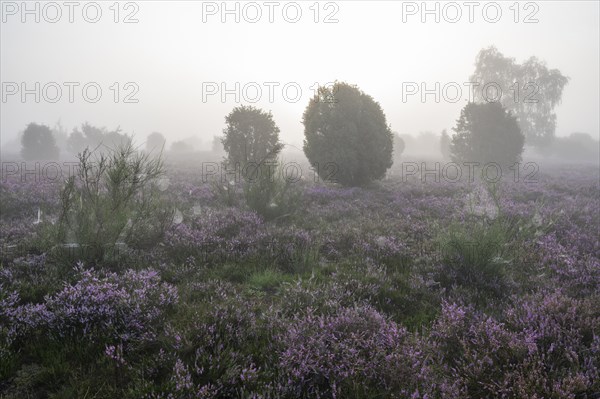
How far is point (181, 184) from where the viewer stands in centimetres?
1633

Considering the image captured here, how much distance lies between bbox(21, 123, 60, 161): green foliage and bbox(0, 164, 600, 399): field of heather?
1505 inches

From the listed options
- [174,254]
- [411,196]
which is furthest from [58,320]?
[411,196]

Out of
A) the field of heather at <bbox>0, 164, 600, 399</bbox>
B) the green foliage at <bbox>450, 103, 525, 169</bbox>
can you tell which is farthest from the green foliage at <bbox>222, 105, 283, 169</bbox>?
the green foliage at <bbox>450, 103, 525, 169</bbox>

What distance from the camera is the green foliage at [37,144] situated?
37906 millimetres

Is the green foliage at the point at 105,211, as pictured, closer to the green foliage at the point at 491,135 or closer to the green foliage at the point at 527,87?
the green foliage at the point at 491,135

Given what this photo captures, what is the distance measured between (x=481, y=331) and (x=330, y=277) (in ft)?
7.45

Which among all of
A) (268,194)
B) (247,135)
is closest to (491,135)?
(247,135)

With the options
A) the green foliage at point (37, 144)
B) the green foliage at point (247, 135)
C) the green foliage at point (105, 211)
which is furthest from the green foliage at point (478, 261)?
the green foliage at point (37, 144)

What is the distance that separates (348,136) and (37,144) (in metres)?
39.1

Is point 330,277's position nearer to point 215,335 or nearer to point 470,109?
point 215,335

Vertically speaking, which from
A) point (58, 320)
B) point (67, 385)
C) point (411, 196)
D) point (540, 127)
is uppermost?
point (540, 127)

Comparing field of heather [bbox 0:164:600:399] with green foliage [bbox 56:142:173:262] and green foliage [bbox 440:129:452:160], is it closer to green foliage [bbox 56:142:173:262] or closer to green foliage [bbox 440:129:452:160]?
green foliage [bbox 56:142:173:262]

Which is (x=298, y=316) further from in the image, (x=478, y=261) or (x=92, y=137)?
(x=92, y=137)

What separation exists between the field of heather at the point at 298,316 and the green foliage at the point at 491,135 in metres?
18.2
